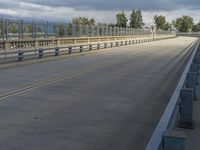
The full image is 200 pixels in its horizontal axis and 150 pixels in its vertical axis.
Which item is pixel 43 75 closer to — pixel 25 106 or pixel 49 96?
pixel 49 96

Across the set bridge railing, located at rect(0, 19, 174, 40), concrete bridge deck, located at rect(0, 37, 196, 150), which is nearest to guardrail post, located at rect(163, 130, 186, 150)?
concrete bridge deck, located at rect(0, 37, 196, 150)

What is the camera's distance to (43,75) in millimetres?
19750

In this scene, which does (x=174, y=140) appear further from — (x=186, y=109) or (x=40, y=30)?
(x=40, y=30)

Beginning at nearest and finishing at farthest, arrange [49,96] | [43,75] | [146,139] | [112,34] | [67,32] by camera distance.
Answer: [146,139]
[49,96]
[43,75]
[67,32]
[112,34]

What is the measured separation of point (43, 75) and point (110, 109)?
924 centimetres

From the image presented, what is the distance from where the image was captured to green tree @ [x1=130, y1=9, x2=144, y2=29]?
180000 mm

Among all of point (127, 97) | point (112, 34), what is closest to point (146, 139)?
point (127, 97)

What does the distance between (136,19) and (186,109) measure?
571 ft

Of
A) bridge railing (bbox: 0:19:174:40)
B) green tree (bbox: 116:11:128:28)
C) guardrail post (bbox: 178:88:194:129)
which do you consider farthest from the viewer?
green tree (bbox: 116:11:128:28)

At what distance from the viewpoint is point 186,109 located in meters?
8.67

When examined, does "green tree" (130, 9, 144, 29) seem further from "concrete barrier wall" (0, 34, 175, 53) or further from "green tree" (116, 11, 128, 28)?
"concrete barrier wall" (0, 34, 175, 53)

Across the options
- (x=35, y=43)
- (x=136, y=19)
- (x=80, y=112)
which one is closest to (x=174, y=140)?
(x=80, y=112)

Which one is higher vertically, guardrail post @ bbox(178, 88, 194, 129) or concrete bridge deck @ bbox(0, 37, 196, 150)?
guardrail post @ bbox(178, 88, 194, 129)

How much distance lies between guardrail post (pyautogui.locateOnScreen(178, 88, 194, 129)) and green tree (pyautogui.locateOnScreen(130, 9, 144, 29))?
173m
